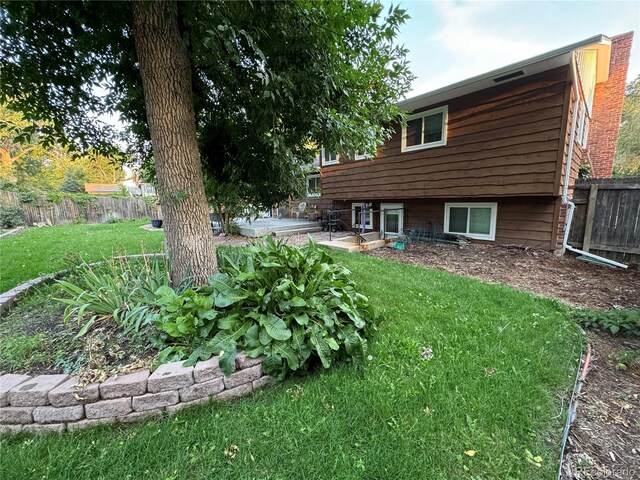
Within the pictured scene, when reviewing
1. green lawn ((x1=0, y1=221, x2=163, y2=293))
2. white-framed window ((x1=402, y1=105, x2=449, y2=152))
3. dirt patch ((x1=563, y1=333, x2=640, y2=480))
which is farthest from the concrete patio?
dirt patch ((x1=563, y1=333, x2=640, y2=480))

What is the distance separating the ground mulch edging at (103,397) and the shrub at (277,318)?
13cm

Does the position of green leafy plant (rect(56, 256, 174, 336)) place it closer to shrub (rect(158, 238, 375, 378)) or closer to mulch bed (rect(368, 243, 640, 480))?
shrub (rect(158, 238, 375, 378))

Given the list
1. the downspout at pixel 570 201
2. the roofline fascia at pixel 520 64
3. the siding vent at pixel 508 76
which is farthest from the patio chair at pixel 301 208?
the downspout at pixel 570 201

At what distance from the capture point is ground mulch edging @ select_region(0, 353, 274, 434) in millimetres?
1528

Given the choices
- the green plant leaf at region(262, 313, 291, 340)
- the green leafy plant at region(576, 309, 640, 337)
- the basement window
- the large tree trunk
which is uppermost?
the basement window

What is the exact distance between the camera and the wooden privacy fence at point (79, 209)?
12.4 metres

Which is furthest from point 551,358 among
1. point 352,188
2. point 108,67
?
point 352,188

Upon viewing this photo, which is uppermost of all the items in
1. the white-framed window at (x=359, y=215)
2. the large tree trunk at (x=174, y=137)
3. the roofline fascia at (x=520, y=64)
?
the roofline fascia at (x=520, y=64)

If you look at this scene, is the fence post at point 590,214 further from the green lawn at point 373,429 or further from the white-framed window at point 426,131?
the green lawn at point 373,429

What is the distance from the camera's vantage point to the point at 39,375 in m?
1.69

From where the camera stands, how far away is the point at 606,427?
1.57 meters

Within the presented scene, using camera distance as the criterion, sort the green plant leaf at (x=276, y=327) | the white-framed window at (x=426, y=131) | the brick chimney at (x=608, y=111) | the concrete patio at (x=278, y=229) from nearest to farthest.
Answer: the green plant leaf at (x=276, y=327), the white-framed window at (x=426, y=131), the brick chimney at (x=608, y=111), the concrete patio at (x=278, y=229)

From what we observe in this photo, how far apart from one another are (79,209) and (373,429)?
60.4 feet

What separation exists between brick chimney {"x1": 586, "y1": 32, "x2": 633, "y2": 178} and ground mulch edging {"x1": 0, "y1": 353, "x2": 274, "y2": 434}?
39.1 feet
